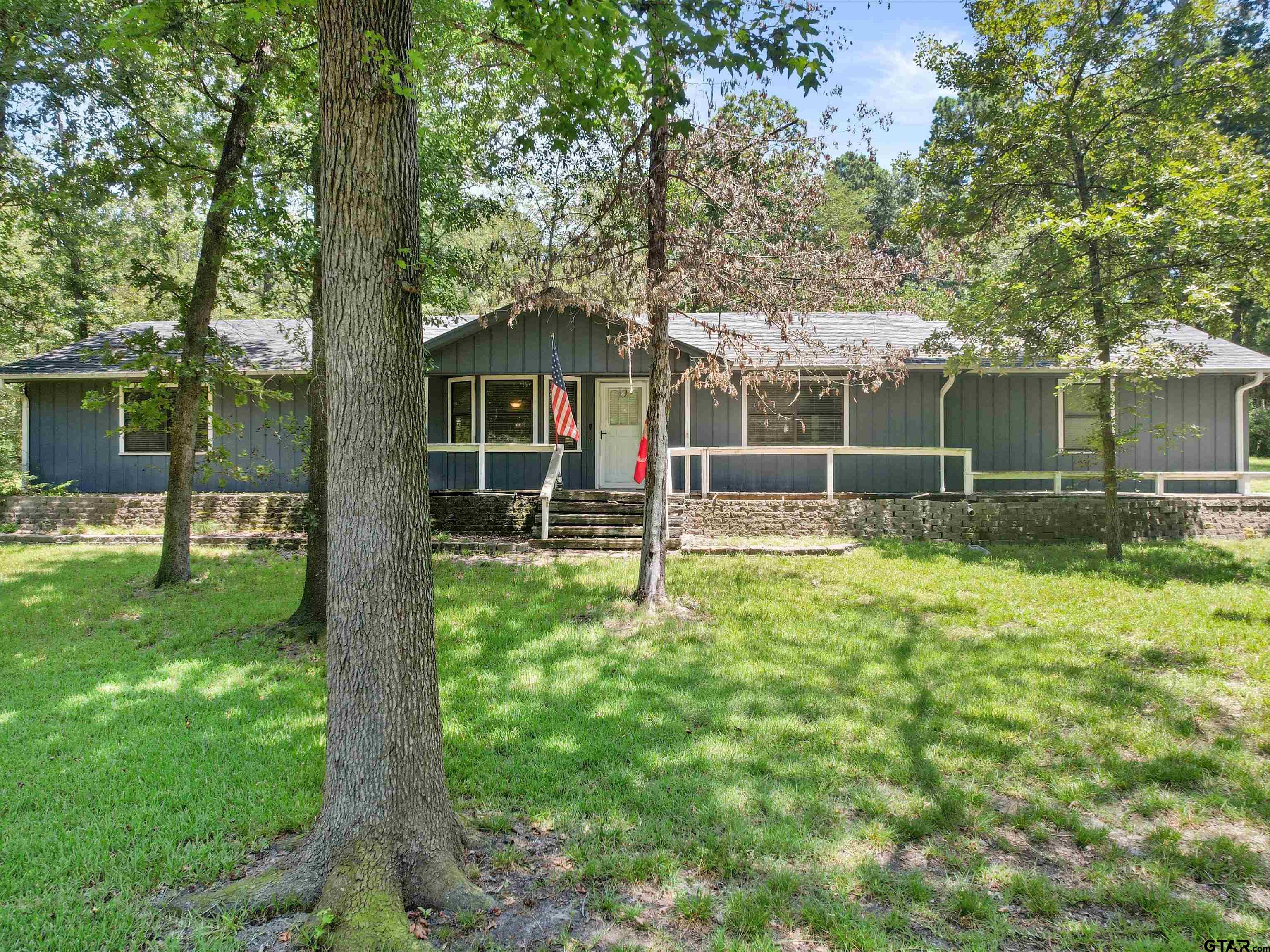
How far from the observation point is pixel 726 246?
7.34m

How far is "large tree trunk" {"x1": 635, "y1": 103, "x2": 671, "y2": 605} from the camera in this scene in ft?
23.7

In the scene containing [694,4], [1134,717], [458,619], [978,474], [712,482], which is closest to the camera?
[694,4]

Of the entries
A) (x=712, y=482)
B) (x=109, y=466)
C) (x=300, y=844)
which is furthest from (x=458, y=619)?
(x=109, y=466)

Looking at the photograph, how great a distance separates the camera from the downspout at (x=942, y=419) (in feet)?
41.5

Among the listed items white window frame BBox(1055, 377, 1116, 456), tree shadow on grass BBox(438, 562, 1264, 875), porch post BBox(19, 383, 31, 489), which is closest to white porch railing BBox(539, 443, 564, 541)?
tree shadow on grass BBox(438, 562, 1264, 875)

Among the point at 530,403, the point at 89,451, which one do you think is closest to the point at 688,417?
the point at 530,403

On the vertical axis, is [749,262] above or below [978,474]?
above

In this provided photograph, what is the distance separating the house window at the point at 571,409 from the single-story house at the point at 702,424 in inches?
1.4

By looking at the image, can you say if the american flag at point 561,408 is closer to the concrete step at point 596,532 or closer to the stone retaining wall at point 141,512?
the concrete step at point 596,532

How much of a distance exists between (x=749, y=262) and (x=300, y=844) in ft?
20.0

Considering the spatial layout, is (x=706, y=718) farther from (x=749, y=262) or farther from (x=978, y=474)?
(x=978, y=474)

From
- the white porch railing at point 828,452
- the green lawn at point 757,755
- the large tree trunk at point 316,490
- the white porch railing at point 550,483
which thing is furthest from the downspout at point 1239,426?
the large tree trunk at point 316,490

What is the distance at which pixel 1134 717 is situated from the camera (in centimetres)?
471

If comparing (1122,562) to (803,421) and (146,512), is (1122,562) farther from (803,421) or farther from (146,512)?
(146,512)
